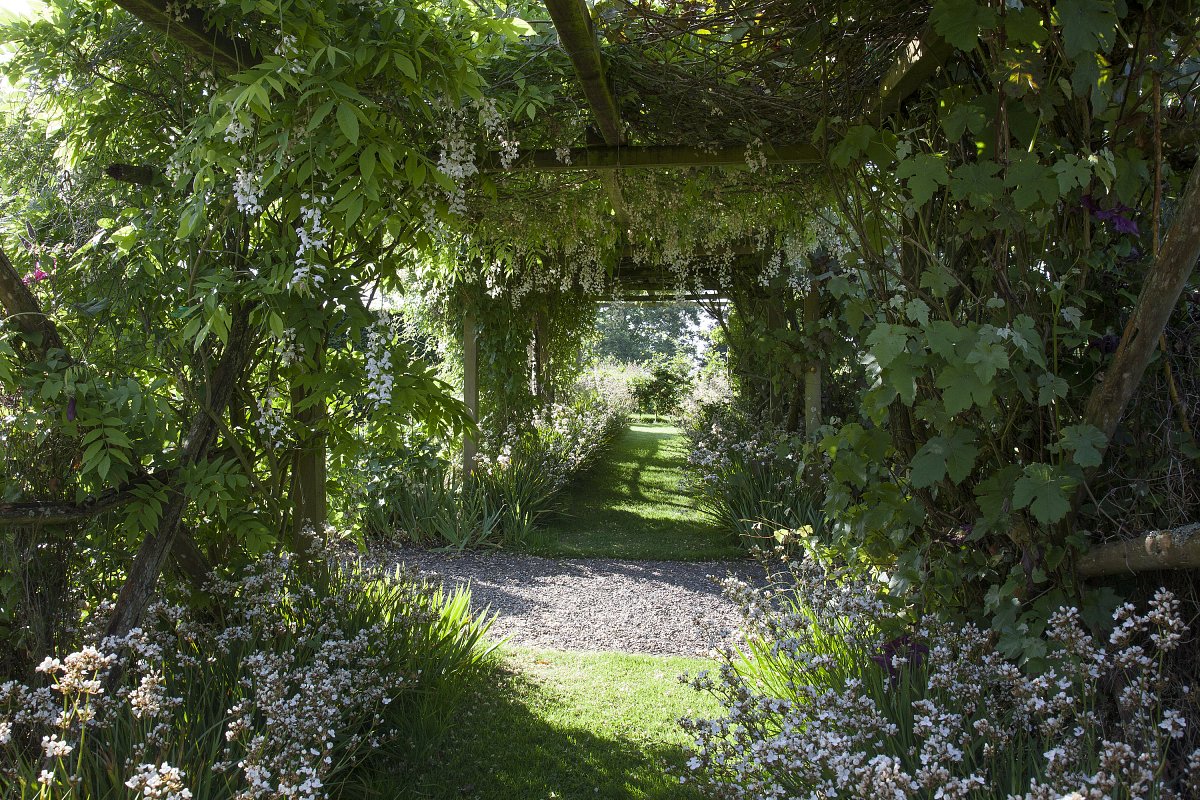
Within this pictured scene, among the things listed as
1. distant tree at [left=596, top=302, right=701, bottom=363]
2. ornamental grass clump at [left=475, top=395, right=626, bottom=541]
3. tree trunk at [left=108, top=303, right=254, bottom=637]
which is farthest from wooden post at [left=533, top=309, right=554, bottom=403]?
distant tree at [left=596, top=302, right=701, bottom=363]

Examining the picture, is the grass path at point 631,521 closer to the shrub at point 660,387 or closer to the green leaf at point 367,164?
the green leaf at point 367,164

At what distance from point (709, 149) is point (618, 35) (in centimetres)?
97

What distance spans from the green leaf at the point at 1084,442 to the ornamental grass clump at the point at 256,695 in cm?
175

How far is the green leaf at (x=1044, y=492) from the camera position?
1.85 m

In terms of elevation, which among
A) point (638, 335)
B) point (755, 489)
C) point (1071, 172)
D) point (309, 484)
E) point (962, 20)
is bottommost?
point (755, 489)

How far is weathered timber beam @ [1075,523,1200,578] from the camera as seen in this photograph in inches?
67.7

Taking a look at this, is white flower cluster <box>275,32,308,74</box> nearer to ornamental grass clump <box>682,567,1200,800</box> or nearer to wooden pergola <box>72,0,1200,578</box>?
wooden pergola <box>72,0,1200,578</box>

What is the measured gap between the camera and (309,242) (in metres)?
2.26

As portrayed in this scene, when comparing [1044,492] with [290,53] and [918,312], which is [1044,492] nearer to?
[918,312]

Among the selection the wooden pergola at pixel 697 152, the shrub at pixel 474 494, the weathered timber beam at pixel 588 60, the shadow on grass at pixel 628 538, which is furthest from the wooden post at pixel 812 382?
the weathered timber beam at pixel 588 60

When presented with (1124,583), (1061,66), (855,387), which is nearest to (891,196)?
(1061,66)

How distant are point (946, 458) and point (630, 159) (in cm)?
234

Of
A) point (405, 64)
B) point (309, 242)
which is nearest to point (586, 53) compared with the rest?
point (405, 64)

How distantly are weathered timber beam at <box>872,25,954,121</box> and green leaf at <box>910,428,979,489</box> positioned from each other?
104cm
